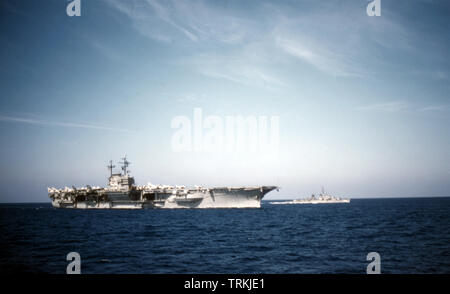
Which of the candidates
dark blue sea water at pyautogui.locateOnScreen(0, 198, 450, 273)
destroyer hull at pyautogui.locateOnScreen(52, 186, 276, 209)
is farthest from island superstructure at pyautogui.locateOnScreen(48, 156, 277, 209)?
dark blue sea water at pyautogui.locateOnScreen(0, 198, 450, 273)

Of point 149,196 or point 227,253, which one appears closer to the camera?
point 227,253

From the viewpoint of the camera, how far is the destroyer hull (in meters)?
58.7

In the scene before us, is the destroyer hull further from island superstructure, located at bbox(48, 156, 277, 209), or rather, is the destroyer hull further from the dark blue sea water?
the dark blue sea water

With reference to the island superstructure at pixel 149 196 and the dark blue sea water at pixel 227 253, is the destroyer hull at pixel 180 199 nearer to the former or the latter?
the island superstructure at pixel 149 196

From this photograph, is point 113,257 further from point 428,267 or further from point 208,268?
point 428,267

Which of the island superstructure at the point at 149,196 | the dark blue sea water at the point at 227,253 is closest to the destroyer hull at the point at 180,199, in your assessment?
the island superstructure at the point at 149,196

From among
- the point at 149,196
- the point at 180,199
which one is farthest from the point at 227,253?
the point at 149,196

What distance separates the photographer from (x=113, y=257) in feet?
58.1

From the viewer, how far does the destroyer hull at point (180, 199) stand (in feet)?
192

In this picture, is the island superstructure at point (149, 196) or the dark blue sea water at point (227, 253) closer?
the dark blue sea water at point (227, 253)

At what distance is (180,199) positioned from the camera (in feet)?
206

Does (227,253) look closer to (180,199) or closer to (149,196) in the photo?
(180,199)

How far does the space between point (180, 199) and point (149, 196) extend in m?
9.10
